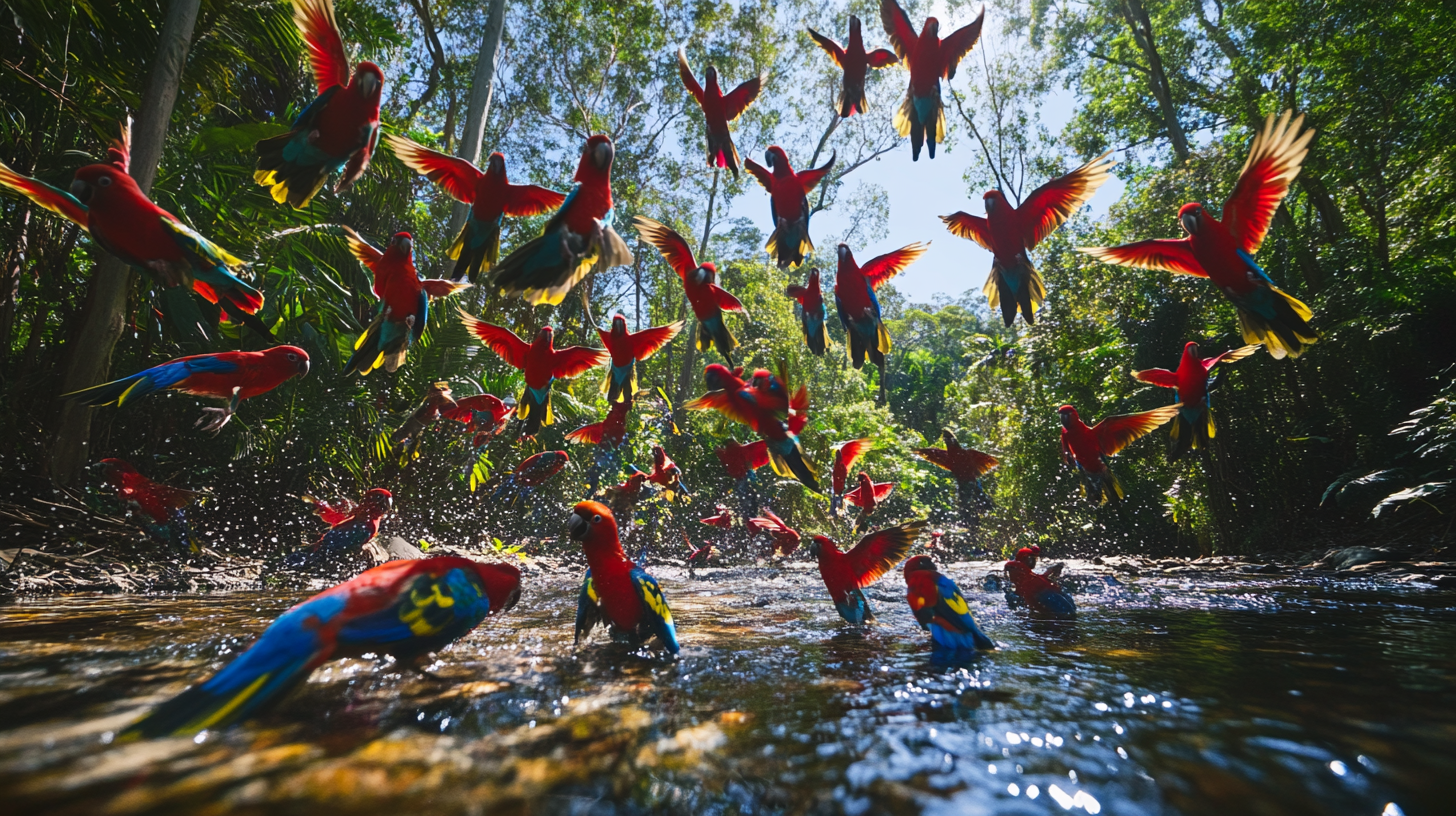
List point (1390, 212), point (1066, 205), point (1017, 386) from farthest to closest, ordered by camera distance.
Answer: point (1017, 386)
point (1390, 212)
point (1066, 205)

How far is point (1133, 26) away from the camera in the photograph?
533 inches

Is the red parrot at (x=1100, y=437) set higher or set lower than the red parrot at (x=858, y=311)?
lower

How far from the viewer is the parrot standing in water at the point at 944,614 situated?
2.79 metres

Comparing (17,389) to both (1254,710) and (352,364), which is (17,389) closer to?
(352,364)

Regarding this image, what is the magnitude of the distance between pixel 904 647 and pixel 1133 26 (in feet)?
54.0

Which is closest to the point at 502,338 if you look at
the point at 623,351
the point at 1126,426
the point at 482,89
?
the point at 623,351

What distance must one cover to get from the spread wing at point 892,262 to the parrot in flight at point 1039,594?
2.61 m

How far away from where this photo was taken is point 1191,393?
5.20 meters

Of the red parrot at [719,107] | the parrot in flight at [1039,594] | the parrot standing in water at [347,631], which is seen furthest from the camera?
the red parrot at [719,107]

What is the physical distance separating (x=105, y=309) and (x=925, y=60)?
22.6 feet

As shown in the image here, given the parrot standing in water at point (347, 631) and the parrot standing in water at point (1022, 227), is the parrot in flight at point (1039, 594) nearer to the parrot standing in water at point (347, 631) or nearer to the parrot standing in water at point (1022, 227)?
A: the parrot standing in water at point (1022, 227)

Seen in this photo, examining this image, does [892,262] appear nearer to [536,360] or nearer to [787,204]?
[787,204]

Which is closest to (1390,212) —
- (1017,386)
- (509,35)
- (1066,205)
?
(1017,386)

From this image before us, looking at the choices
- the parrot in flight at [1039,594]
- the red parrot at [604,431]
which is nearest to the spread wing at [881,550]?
the parrot in flight at [1039,594]
